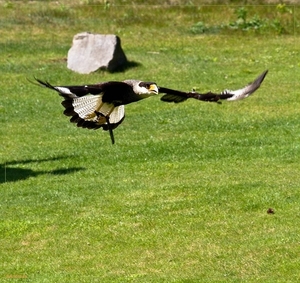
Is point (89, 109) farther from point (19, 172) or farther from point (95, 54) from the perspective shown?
point (95, 54)

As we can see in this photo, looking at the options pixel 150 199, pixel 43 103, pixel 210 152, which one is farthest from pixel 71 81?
pixel 150 199

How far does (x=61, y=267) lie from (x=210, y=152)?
19.1 feet

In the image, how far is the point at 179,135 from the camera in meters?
18.9

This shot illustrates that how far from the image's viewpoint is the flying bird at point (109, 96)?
915 cm

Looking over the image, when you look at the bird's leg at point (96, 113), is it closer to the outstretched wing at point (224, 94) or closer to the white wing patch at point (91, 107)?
the white wing patch at point (91, 107)

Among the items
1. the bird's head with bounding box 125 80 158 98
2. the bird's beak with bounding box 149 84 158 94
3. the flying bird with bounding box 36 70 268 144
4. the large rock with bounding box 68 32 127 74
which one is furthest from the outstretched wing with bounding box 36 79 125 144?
the large rock with bounding box 68 32 127 74

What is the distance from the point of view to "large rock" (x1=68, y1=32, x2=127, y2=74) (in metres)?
24.2

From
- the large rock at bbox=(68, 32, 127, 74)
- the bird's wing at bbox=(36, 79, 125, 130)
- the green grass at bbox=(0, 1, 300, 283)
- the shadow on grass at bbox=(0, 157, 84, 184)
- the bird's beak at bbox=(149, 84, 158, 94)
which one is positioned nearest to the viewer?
the bird's beak at bbox=(149, 84, 158, 94)

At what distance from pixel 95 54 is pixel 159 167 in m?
8.26

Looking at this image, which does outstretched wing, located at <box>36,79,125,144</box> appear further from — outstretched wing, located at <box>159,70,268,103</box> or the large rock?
the large rock

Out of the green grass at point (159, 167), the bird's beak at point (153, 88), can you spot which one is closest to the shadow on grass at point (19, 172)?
the green grass at point (159, 167)

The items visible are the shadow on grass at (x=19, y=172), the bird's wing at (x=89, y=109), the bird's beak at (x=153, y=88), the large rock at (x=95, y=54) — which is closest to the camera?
the bird's beak at (x=153, y=88)

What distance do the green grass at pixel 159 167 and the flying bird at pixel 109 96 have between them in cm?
250

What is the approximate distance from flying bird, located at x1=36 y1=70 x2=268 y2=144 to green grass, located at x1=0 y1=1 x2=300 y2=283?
2496 mm
